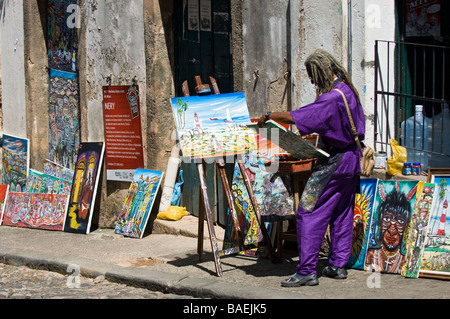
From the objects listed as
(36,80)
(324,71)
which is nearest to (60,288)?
(324,71)

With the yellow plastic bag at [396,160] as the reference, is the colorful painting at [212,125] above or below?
above

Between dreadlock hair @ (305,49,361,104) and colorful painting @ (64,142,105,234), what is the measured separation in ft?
13.2

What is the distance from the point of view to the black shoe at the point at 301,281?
16.7 feet

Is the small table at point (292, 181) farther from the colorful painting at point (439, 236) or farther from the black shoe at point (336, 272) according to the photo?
the colorful painting at point (439, 236)

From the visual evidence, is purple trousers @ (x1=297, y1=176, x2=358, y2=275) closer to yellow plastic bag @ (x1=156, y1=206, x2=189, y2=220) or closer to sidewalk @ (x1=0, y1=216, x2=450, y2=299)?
sidewalk @ (x1=0, y1=216, x2=450, y2=299)

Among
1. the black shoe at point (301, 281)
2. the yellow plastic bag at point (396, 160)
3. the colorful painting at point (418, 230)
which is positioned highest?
the yellow plastic bag at point (396, 160)

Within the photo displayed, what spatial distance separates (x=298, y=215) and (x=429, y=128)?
180 cm

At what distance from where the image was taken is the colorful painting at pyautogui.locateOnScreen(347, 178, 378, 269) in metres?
5.54

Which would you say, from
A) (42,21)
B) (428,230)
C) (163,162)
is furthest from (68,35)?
(428,230)

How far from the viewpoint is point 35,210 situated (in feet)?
29.5

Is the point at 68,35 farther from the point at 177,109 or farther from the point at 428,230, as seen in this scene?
the point at 428,230

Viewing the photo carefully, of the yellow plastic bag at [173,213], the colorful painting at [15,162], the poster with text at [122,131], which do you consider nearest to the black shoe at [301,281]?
the yellow plastic bag at [173,213]

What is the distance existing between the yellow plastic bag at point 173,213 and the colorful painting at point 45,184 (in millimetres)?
1814

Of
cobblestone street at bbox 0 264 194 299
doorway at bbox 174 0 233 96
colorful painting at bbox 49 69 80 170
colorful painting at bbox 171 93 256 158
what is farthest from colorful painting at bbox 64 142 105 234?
colorful painting at bbox 171 93 256 158
